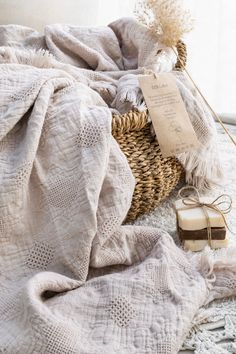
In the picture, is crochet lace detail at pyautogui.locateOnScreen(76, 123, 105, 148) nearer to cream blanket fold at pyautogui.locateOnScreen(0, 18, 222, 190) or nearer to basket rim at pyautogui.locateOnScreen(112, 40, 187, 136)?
basket rim at pyautogui.locateOnScreen(112, 40, 187, 136)

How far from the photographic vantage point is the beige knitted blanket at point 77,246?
0.82 m

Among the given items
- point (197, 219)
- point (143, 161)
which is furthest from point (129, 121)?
point (197, 219)

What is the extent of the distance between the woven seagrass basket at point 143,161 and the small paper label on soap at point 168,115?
1.0 inches

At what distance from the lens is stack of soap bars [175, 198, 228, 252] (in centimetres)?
104

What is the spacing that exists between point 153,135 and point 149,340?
0.50 metres

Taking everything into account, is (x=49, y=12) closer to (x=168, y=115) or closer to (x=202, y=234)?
(x=168, y=115)

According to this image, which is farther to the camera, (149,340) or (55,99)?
(55,99)

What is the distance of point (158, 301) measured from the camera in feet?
2.89

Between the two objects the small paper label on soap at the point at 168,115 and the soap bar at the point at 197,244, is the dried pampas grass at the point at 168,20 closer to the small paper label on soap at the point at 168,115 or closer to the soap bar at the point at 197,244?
the small paper label on soap at the point at 168,115

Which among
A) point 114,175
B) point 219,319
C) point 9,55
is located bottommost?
point 219,319

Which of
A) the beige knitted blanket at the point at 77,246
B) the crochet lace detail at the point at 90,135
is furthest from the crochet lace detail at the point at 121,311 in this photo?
the crochet lace detail at the point at 90,135

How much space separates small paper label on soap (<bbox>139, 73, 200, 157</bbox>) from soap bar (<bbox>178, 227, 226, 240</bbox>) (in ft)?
0.64

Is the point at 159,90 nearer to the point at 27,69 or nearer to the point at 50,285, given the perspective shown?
the point at 27,69

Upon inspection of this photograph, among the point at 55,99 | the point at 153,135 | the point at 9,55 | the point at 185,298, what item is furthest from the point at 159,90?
the point at 185,298
